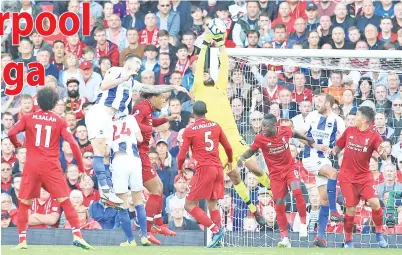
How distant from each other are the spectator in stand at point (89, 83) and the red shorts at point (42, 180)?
18.8 feet

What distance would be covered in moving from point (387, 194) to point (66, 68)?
19.0ft

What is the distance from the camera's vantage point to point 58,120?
14117 millimetres

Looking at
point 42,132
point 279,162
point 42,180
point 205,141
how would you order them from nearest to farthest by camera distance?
1. point 42,132
2. point 42,180
3. point 205,141
4. point 279,162

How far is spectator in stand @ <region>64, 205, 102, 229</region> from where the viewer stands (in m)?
17.8

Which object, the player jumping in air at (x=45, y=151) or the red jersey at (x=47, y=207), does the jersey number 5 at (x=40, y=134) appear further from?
the red jersey at (x=47, y=207)

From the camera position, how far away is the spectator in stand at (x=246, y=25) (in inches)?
796

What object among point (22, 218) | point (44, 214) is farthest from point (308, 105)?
point (22, 218)

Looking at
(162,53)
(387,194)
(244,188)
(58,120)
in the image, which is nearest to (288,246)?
(244,188)

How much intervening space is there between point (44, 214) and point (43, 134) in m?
4.21

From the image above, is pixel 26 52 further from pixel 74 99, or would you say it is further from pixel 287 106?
pixel 287 106

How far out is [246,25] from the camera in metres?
20.3

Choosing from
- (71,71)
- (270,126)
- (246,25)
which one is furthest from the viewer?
(246,25)

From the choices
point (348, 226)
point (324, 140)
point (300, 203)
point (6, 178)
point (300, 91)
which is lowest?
point (348, 226)

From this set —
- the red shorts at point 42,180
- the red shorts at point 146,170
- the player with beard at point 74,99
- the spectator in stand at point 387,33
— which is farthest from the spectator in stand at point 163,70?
the red shorts at point 42,180
